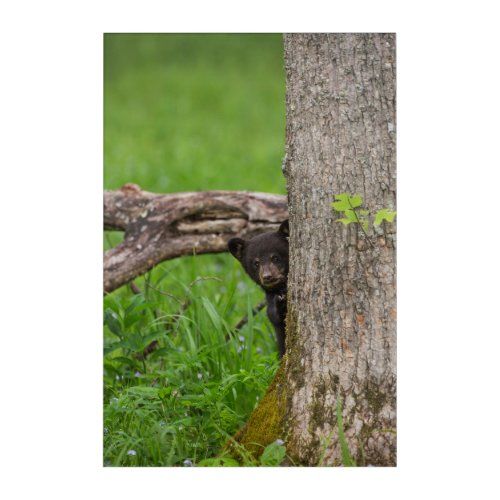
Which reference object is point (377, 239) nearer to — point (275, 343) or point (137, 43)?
point (275, 343)

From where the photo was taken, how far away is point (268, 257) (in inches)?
166

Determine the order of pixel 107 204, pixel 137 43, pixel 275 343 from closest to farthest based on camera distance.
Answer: pixel 275 343 < pixel 107 204 < pixel 137 43

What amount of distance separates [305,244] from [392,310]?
48 cm

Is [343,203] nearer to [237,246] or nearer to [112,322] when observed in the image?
[237,246]

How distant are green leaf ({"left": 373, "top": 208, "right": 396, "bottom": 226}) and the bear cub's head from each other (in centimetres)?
106

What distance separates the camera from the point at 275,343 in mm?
4602

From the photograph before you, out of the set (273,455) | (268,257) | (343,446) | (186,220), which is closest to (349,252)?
(343,446)

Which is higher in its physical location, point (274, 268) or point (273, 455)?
point (274, 268)

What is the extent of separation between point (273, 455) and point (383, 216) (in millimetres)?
1151

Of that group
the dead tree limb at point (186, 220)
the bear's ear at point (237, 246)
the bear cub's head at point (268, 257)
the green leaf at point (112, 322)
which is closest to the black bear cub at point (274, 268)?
the bear cub's head at point (268, 257)

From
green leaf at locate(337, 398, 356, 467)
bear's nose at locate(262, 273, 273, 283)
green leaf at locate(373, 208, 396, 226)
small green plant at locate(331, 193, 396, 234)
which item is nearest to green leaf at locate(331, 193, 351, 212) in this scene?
small green plant at locate(331, 193, 396, 234)

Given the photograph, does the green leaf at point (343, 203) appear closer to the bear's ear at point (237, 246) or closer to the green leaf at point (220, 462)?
the green leaf at point (220, 462)

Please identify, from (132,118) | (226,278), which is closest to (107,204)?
(226,278)

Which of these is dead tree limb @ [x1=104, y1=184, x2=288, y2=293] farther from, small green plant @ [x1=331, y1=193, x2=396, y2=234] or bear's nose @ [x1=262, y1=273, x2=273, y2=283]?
small green plant @ [x1=331, y1=193, x2=396, y2=234]
